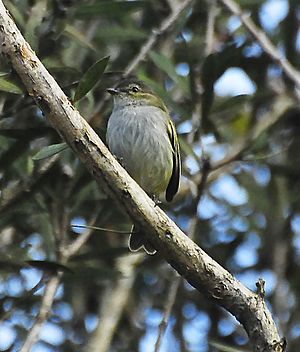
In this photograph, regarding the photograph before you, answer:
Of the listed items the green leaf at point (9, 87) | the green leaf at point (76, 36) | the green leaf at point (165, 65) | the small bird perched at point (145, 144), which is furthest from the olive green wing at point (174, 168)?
the green leaf at point (9, 87)

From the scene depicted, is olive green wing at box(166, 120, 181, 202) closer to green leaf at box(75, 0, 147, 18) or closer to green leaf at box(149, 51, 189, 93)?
green leaf at box(149, 51, 189, 93)

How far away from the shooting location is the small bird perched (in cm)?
542

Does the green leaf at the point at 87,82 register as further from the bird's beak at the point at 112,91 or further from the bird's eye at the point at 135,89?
the bird's eye at the point at 135,89

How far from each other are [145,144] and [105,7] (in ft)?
2.93

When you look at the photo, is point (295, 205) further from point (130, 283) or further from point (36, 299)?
point (36, 299)

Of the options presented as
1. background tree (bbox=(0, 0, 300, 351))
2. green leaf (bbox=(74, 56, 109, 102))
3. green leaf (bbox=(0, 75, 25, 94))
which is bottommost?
background tree (bbox=(0, 0, 300, 351))

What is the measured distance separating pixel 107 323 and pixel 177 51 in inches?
91.4

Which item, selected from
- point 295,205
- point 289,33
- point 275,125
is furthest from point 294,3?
point 295,205

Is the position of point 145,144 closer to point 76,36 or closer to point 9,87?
point 76,36

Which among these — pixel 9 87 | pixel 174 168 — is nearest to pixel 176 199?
pixel 174 168

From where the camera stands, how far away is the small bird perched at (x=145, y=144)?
5.42 m

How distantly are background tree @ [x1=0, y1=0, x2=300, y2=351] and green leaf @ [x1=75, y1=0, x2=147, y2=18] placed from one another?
11mm

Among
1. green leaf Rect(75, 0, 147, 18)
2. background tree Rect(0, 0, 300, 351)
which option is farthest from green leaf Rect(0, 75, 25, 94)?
green leaf Rect(75, 0, 147, 18)

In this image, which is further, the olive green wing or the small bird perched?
the olive green wing
